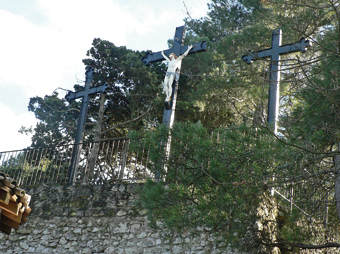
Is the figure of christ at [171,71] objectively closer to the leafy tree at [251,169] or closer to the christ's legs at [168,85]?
the christ's legs at [168,85]

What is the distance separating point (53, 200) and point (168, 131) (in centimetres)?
344

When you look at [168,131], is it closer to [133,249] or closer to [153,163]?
[153,163]

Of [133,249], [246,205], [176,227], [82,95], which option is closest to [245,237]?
[246,205]

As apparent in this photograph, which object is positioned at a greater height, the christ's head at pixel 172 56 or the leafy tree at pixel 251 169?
the christ's head at pixel 172 56

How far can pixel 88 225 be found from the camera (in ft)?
20.8

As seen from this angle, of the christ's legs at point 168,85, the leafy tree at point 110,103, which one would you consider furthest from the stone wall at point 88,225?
the leafy tree at point 110,103

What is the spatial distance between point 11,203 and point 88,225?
251 centimetres

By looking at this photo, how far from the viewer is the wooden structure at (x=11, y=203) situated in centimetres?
371

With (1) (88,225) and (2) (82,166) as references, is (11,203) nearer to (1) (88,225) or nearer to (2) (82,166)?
(1) (88,225)

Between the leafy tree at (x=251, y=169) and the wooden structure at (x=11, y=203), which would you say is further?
the leafy tree at (x=251, y=169)

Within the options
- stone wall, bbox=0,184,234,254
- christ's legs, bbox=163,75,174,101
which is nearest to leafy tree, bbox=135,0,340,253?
stone wall, bbox=0,184,234,254

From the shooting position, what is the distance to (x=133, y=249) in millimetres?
5809

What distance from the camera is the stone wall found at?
5.85 meters

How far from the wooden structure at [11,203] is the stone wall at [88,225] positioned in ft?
6.62
